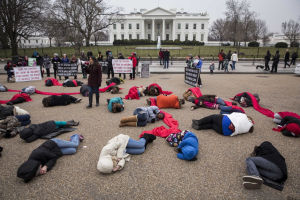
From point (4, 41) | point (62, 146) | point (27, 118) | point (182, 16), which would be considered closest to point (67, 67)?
point (27, 118)

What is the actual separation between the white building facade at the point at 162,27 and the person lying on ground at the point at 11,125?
77.2 metres

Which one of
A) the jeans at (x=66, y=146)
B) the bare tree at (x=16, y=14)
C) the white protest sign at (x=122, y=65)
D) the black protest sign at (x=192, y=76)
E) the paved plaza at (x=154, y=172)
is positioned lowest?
the paved plaza at (x=154, y=172)

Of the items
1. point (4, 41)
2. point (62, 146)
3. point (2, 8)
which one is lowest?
point (62, 146)

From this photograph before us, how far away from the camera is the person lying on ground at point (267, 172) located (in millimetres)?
3158

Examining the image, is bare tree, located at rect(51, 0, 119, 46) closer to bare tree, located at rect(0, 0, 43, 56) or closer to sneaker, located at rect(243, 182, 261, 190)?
bare tree, located at rect(0, 0, 43, 56)

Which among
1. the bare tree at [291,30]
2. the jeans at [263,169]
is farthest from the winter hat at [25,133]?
the bare tree at [291,30]

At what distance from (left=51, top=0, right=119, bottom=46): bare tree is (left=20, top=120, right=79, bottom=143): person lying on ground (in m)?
26.6

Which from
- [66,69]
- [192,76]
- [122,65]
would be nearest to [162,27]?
[122,65]

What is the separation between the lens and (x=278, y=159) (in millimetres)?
3457

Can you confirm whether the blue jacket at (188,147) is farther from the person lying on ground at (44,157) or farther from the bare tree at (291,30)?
the bare tree at (291,30)

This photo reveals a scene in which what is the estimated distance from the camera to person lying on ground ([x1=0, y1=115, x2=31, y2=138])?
16.6 feet

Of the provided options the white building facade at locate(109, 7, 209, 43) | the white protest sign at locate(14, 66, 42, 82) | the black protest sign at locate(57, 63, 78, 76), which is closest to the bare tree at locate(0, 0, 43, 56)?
the white protest sign at locate(14, 66, 42, 82)

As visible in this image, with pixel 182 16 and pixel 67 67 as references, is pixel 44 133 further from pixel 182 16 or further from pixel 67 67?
pixel 182 16

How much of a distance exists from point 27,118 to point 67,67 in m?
9.15
